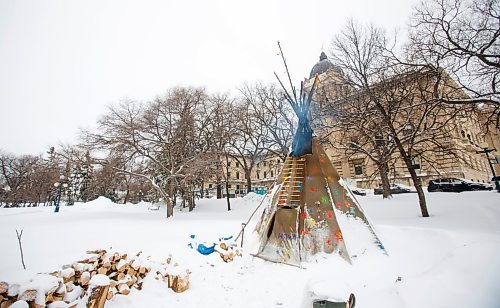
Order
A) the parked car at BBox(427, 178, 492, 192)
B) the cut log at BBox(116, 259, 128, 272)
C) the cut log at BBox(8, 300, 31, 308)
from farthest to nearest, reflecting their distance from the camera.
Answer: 1. the parked car at BBox(427, 178, 492, 192)
2. the cut log at BBox(116, 259, 128, 272)
3. the cut log at BBox(8, 300, 31, 308)

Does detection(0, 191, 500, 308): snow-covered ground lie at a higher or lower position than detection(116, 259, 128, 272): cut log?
lower

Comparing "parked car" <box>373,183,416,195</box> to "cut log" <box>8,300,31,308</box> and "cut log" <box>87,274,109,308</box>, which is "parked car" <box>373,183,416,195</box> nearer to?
"cut log" <box>87,274,109,308</box>

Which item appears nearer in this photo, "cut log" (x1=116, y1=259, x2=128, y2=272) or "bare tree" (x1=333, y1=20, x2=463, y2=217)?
"cut log" (x1=116, y1=259, x2=128, y2=272)

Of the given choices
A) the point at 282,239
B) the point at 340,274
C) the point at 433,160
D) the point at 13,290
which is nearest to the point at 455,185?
the point at 433,160

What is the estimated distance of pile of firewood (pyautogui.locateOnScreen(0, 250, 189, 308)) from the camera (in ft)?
11.2

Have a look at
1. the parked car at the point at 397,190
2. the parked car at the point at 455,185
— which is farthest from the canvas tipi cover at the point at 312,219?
the parked car at the point at 455,185

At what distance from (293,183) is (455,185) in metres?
22.2

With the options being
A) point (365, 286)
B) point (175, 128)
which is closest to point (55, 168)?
point (175, 128)

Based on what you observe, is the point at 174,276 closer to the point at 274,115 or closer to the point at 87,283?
the point at 87,283

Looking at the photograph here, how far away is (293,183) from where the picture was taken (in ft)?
24.4

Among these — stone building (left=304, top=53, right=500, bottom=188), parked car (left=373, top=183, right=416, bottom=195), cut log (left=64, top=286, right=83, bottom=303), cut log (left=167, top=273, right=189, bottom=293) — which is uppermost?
stone building (left=304, top=53, right=500, bottom=188)

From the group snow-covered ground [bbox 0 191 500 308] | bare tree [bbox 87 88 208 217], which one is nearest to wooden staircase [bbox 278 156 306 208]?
snow-covered ground [bbox 0 191 500 308]

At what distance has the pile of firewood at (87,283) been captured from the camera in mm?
3404

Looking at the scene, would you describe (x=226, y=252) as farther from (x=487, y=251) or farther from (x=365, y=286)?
(x=487, y=251)
